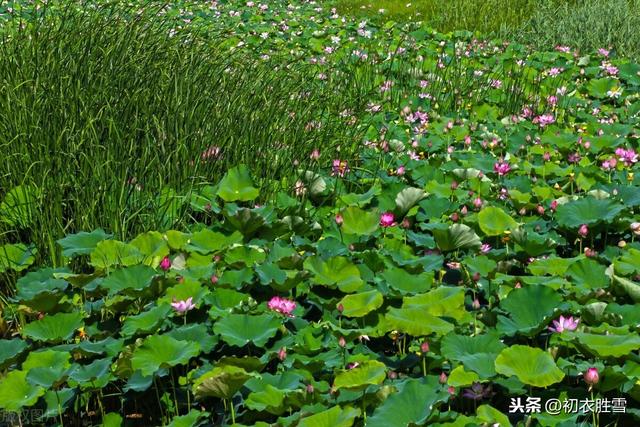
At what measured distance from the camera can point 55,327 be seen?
2.41m

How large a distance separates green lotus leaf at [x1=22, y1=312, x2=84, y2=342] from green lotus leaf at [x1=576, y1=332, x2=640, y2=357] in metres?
1.41

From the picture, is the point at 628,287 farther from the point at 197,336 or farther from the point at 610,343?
the point at 197,336

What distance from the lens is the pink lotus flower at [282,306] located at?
8.09 ft

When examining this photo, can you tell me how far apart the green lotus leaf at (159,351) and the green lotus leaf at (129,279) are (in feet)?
1.12

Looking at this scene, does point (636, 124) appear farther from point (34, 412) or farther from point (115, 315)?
point (34, 412)

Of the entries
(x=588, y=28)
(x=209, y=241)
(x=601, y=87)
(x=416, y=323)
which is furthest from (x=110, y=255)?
(x=588, y=28)

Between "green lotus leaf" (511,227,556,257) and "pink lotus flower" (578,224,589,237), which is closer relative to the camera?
"green lotus leaf" (511,227,556,257)

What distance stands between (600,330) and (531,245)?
66cm

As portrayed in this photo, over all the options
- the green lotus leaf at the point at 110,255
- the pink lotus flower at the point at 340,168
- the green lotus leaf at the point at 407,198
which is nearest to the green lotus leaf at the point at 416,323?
the green lotus leaf at the point at 110,255

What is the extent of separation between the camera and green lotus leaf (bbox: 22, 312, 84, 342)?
2.39 metres

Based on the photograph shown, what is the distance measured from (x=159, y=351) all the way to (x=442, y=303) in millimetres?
797

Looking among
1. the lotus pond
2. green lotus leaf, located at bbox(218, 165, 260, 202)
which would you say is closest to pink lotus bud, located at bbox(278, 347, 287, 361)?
the lotus pond

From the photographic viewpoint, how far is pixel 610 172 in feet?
12.8

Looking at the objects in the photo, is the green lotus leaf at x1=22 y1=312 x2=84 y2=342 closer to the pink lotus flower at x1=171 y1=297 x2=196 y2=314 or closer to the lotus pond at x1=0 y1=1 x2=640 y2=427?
the lotus pond at x1=0 y1=1 x2=640 y2=427
